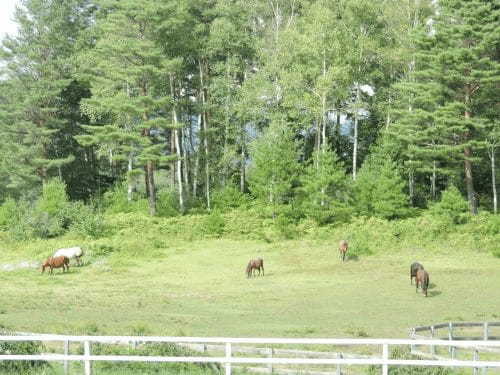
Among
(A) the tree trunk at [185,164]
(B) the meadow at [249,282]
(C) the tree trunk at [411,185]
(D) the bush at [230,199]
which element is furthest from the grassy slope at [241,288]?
(A) the tree trunk at [185,164]

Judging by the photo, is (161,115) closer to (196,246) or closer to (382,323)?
(196,246)

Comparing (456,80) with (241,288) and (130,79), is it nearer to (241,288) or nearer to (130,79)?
(130,79)

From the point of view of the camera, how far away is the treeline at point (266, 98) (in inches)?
1999

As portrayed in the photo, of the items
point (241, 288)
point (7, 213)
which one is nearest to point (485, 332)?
point (241, 288)

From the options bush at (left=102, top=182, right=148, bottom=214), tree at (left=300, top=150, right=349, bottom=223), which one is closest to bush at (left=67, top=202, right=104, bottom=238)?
bush at (left=102, top=182, right=148, bottom=214)

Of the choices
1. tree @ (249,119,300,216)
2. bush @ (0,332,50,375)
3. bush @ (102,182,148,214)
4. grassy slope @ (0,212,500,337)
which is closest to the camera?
bush @ (0,332,50,375)

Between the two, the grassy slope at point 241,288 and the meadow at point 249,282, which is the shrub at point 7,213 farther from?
the grassy slope at point 241,288

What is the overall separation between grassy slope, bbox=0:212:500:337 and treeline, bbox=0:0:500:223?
18.3ft

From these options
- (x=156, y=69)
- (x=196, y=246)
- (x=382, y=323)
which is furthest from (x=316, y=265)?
(x=156, y=69)

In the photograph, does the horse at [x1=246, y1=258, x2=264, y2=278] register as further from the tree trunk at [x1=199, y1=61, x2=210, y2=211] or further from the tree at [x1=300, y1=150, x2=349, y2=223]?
the tree trunk at [x1=199, y1=61, x2=210, y2=211]

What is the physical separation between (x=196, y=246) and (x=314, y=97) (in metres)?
15.0

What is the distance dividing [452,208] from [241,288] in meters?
18.8

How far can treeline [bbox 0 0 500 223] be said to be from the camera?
5078 centimetres

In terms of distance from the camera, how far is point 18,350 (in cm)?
1524
